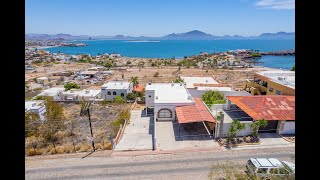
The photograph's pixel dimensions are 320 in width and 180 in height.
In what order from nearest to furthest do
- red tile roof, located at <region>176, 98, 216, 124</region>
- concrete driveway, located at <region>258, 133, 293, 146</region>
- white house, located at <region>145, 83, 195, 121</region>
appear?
1. concrete driveway, located at <region>258, 133, 293, 146</region>
2. red tile roof, located at <region>176, 98, 216, 124</region>
3. white house, located at <region>145, 83, 195, 121</region>

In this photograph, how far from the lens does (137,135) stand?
24422 millimetres

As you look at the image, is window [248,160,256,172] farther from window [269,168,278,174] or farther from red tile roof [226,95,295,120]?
red tile roof [226,95,295,120]

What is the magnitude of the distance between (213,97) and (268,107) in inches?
330

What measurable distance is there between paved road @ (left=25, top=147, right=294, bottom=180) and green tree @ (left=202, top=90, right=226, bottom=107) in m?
10.8

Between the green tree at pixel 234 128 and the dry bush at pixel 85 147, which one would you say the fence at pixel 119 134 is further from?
the green tree at pixel 234 128

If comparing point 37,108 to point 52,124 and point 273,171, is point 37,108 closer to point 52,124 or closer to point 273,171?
point 52,124

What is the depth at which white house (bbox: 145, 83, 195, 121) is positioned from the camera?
26906 mm

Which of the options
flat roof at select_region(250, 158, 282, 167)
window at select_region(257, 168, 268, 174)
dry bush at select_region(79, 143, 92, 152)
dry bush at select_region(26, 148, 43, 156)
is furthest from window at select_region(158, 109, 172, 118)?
window at select_region(257, 168, 268, 174)

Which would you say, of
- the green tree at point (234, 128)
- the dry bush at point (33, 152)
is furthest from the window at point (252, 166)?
the dry bush at point (33, 152)

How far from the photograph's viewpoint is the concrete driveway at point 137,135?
21.7 metres

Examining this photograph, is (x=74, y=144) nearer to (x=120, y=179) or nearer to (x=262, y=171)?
(x=120, y=179)

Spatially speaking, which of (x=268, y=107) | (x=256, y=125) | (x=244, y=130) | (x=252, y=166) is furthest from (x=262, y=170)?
(x=268, y=107)
